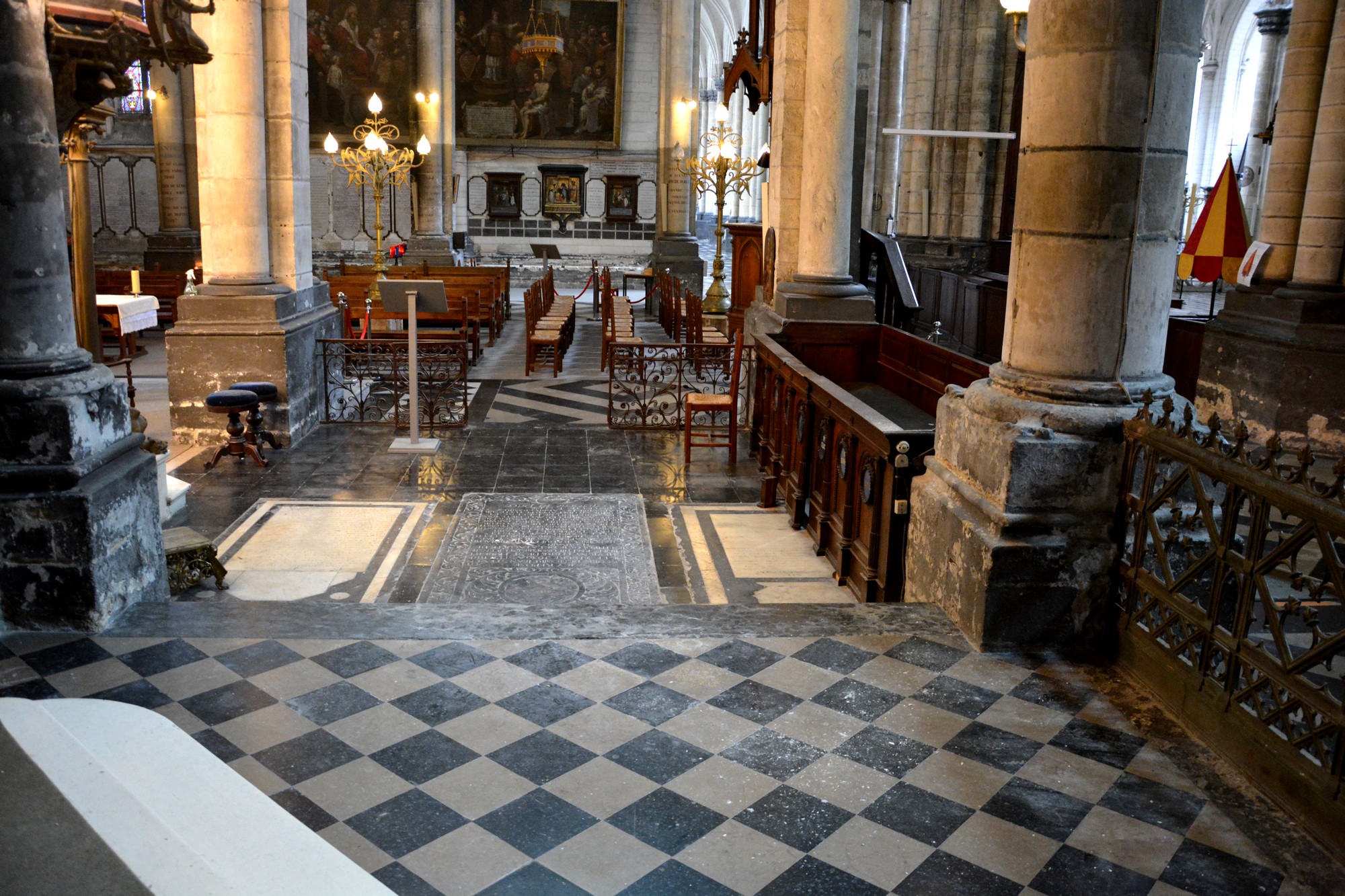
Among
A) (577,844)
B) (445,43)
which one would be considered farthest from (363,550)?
(445,43)

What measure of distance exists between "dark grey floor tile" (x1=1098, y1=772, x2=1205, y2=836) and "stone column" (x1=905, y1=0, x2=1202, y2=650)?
3.11ft

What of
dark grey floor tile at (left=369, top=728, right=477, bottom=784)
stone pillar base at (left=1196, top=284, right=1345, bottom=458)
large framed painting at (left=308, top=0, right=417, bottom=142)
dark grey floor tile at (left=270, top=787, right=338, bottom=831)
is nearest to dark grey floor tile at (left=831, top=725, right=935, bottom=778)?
dark grey floor tile at (left=369, top=728, right=477, bottom=784)

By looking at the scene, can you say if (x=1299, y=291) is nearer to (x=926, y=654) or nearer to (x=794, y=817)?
(x=926, y=654)

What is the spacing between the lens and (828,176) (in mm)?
9172

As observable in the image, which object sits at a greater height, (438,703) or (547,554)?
(438,703)

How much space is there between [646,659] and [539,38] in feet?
77.5

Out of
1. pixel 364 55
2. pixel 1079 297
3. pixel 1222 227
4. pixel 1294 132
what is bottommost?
pixel 1079 297

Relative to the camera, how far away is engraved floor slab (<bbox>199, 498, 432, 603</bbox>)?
6.05 m

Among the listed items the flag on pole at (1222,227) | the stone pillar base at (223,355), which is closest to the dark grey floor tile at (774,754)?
the stone pillar base at (223,355)

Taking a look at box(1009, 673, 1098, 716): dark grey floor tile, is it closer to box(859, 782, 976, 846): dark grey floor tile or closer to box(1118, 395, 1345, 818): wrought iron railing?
box(1118, 395, 1345, 818): wrought iron railing

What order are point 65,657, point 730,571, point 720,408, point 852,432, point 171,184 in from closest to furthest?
point 65,657 → point 852,432 → point 730,571 → point 720,408 → point 171,184

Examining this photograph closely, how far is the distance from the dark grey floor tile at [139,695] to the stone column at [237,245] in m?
5.89

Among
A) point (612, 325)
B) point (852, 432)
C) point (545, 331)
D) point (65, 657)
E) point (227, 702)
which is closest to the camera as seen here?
point (227, 702)

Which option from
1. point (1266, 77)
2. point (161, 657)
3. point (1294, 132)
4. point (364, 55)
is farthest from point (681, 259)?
point (161, 657)
